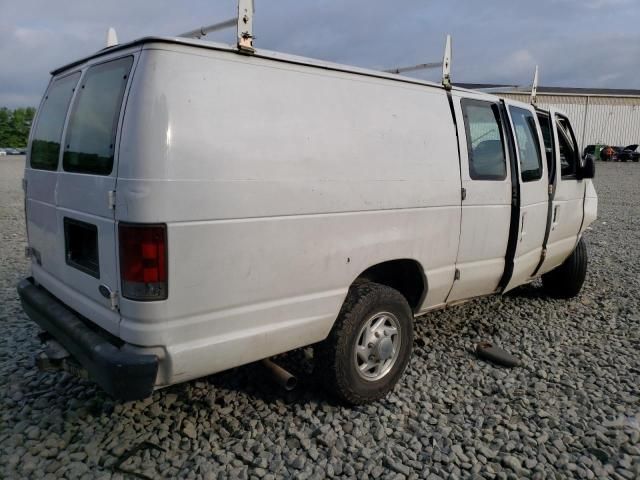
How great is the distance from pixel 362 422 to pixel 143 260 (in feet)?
5.69

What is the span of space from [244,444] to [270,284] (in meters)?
0.99

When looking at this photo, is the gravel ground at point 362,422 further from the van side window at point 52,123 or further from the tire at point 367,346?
the van side window at point 52,123

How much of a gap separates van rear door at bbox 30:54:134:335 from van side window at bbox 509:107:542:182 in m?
3.27

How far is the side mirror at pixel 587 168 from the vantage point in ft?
17.1

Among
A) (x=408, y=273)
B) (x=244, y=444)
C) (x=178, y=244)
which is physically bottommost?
(x=244, y=444)

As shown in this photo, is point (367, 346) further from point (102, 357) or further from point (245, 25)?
point (245, 25)

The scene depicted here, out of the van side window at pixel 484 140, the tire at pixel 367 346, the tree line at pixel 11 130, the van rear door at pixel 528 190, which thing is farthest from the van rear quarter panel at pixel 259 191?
the tree line at pixel 11 130

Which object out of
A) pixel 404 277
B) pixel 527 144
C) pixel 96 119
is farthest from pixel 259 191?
pixel 527 144

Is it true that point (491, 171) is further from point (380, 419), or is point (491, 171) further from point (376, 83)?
point (380, 419)

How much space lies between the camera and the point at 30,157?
359 centimetres

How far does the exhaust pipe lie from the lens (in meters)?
3.09

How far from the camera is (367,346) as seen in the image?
3.36 meters

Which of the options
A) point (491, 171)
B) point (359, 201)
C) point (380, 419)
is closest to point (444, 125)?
point (491, 171)

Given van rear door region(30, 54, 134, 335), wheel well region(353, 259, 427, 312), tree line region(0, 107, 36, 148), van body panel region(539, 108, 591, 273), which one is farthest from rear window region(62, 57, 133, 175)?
tree line region(0, 107, 36, 148)
